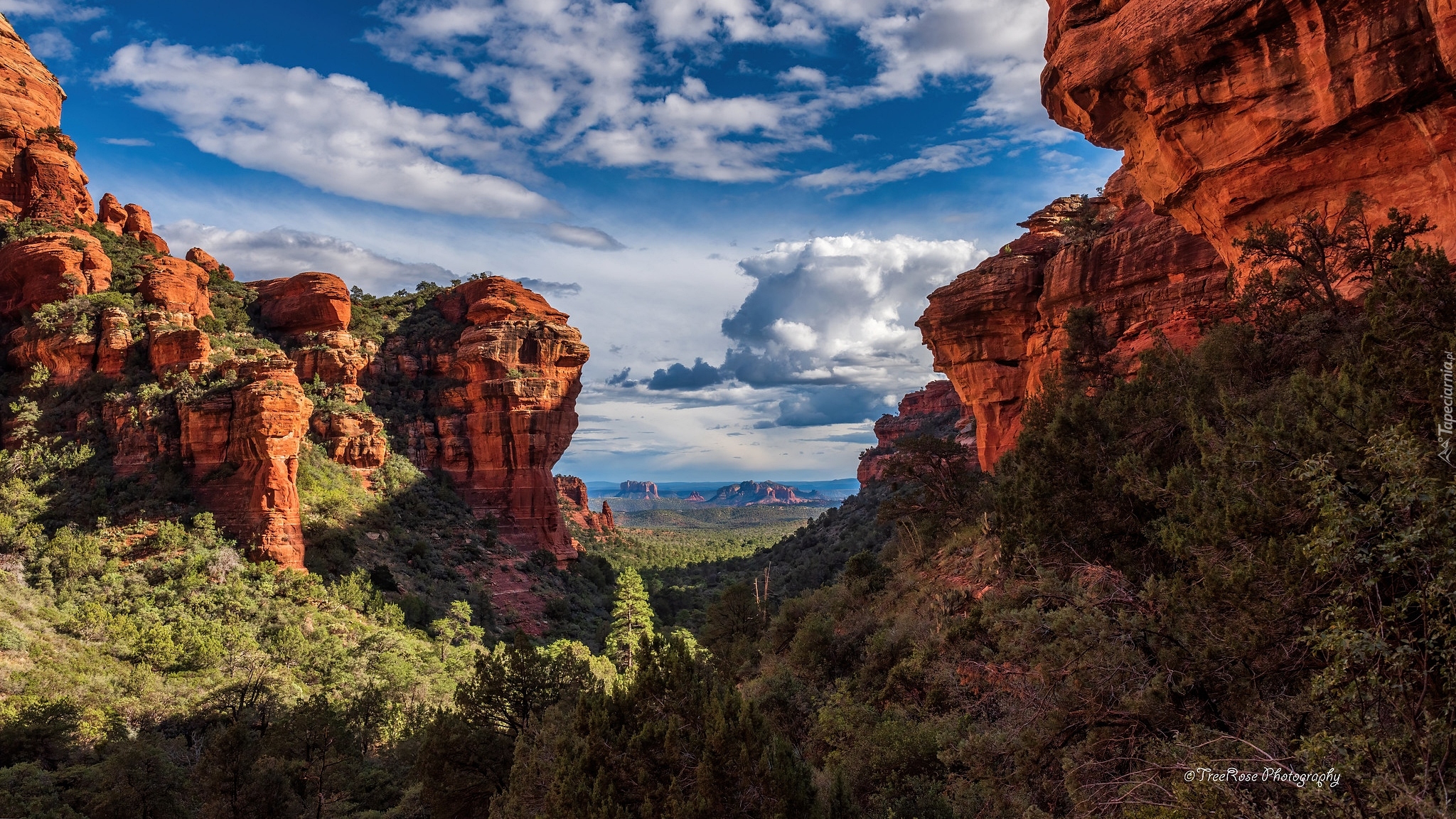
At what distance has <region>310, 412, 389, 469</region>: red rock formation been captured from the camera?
42.5 meters

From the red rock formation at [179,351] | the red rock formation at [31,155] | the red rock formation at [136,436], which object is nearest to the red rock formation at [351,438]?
the red rock formation at [179,351]

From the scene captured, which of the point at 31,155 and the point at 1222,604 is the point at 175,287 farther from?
the point at 1222,604

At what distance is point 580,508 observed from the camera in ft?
287

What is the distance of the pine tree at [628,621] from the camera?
34.0 m

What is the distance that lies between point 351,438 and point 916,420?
56.6 metres

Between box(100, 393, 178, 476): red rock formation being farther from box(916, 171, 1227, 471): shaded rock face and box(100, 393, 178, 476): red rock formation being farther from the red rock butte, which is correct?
the red rock butte

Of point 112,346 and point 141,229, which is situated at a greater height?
point 141,229

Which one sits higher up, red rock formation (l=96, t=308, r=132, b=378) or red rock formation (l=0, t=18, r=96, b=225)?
red rock formation (l=0, t=18, r=96, b=225)

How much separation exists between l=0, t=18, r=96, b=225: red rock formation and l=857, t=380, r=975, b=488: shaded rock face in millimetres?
61685

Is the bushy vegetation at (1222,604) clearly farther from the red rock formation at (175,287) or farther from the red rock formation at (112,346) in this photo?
the red rock formation at (175,287)

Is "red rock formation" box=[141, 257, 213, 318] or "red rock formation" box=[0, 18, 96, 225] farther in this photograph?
"red rock formation" box=[0, 18, 96, 225]

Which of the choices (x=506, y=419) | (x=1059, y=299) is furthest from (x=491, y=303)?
(x=1059, y=299)

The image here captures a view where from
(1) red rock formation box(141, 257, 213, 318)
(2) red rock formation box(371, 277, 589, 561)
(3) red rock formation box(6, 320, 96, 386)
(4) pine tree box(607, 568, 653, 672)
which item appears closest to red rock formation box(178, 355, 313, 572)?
(3) red rock formation box(6, 320, 96, 386)

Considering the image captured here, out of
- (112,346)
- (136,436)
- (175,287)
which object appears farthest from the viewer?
(175,287)
